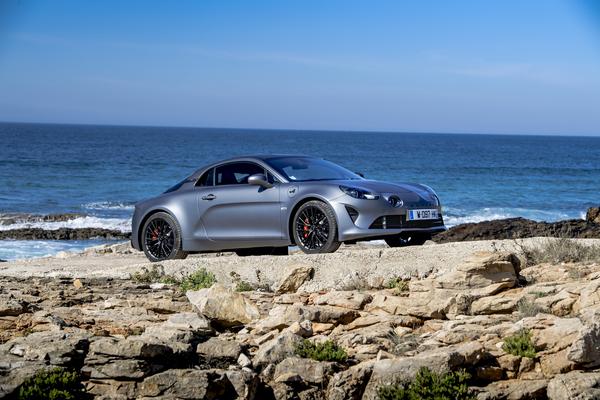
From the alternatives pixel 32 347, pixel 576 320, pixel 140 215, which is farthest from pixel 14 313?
pixel 576 320

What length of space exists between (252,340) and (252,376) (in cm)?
119

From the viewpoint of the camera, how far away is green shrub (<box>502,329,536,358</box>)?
31.4 feet

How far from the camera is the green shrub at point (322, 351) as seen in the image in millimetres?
9633

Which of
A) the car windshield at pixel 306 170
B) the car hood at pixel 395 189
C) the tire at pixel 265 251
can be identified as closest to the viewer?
the car hood at pixel 395 189

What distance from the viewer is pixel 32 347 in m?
9.37

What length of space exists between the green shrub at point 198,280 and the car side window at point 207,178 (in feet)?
5.71

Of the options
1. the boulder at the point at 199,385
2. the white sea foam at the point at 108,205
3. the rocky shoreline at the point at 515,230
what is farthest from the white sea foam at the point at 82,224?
the boulder at the point at 199,385

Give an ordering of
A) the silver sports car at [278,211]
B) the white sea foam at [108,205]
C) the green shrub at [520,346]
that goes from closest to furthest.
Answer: the green shrub at [520,346]
the silver sports car at [278,211]
the white sea foam at [108,205]

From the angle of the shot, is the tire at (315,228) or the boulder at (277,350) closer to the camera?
the boulder at (277,350)

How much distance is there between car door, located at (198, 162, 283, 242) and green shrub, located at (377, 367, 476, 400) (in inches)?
189

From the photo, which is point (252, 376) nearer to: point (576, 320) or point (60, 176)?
point (576, 320)

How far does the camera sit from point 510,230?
75.6 feet

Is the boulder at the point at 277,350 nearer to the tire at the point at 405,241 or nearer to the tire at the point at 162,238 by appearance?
the tire at the point at 405,241

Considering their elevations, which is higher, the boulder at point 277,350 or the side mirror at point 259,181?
the side mirror at point 259,181
